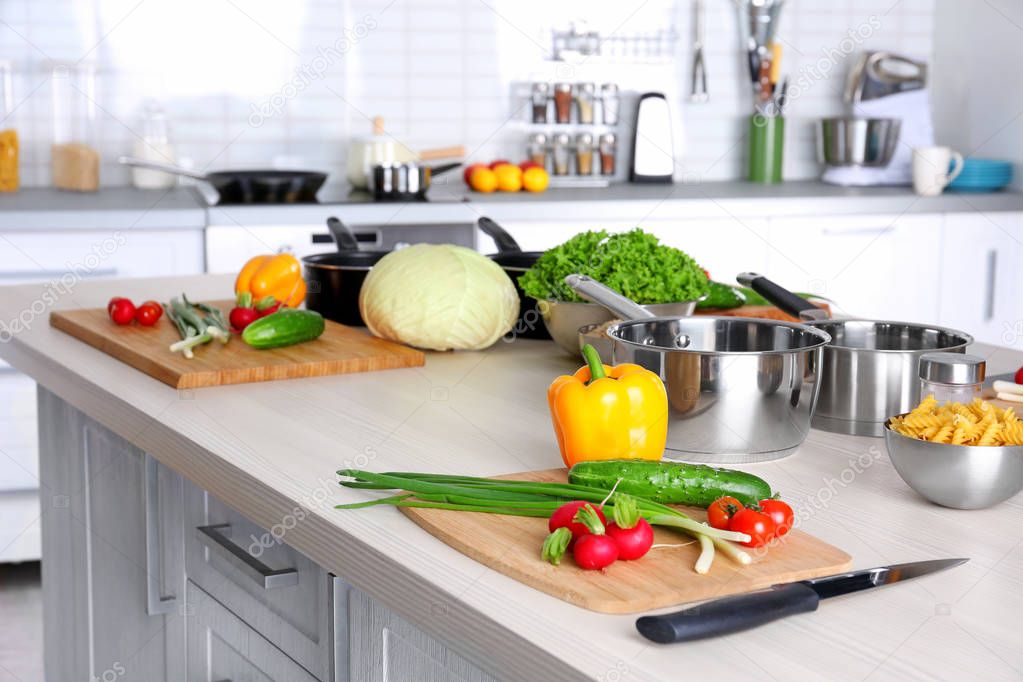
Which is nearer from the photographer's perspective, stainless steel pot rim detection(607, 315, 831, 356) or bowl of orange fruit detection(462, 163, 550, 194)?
stainless steel pot rim detection(607, 315, 831, 356)

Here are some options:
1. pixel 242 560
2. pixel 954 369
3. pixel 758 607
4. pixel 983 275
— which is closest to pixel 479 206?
pixel 983 275

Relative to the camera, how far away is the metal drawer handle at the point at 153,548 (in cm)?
146

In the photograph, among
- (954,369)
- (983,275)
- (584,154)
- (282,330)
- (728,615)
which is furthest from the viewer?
(584,154)

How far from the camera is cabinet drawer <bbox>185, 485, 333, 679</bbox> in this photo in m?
1.11

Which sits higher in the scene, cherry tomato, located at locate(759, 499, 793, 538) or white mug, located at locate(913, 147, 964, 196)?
white mug, located at locate(913, 147, 964, 196)

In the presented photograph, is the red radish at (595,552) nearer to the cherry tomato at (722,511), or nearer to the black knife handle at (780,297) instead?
the cherry tomato at (722,511)

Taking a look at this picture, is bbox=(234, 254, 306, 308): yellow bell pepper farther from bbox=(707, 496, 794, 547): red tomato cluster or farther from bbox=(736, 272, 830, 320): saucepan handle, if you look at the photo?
bbox=(707, 496, 794, 547): red tomato cluster

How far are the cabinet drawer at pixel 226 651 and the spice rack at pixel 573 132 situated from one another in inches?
107

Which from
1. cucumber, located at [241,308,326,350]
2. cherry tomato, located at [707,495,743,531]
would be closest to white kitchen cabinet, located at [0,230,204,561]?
cucumber, located at [241,308,326,350]

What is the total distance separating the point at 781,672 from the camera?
0.69 meters

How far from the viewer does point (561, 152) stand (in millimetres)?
3994

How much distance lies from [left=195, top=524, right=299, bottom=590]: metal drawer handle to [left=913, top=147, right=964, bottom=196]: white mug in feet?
9.90

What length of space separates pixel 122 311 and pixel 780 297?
92cm

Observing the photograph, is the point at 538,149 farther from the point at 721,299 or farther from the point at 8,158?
the point at 721,299
